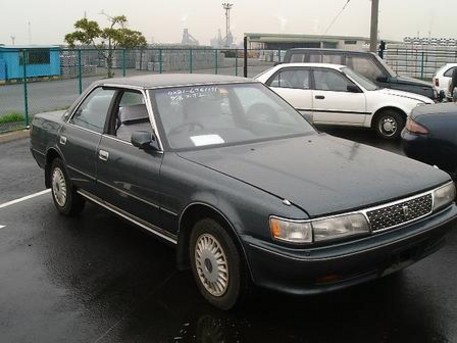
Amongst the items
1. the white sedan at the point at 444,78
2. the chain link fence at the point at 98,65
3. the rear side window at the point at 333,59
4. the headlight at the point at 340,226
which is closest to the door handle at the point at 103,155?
the headlight at the point at 340,226

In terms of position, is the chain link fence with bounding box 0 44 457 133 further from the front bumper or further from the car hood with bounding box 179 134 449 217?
the front bumper

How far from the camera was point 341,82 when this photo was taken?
10.8 meters

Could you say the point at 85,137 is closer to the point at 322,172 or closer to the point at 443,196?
the point at 322,172

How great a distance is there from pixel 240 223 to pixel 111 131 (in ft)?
6.72

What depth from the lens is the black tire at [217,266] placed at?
355 centimetres

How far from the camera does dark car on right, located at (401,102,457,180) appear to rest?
19.4ft

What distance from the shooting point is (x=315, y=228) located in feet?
10.7

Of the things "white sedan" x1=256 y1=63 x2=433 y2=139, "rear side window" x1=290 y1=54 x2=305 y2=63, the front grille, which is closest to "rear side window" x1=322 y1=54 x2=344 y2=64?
"rear side window" x1=290 y1=54 x2=305 y2=63

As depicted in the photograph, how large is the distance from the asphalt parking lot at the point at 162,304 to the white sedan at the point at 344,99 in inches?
223

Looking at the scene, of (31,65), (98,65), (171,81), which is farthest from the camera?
(31,65)

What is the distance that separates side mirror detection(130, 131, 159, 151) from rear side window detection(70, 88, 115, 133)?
0.94 m

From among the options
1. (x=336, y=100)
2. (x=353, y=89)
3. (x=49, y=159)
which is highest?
(x=353, y=89)

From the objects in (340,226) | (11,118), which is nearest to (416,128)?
(340,226)

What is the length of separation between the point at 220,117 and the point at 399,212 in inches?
71.1
